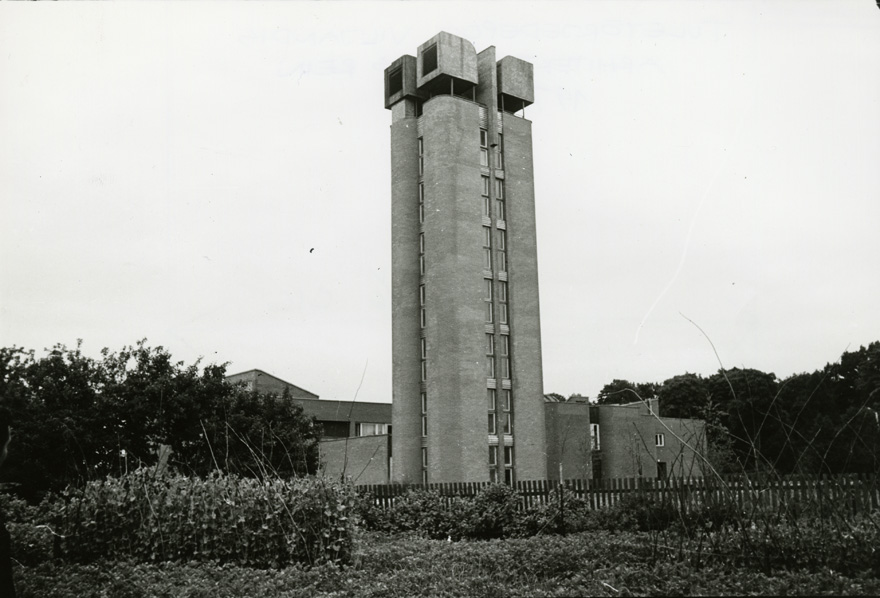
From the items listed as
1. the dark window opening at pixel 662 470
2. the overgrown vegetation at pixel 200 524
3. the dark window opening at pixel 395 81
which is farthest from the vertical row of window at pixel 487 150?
the overgrown vegetation at pixel 200 524

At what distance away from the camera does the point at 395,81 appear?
55656mm

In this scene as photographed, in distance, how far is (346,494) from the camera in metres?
12.1

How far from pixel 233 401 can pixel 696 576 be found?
34220 mm

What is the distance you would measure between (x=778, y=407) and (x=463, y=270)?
41134 millimetres

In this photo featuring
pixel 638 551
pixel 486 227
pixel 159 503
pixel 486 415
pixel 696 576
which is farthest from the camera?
pixel 486 227

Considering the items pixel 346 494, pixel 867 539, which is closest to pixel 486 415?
pixel 346 494

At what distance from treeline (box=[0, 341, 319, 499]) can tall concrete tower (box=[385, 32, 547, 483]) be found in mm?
10957

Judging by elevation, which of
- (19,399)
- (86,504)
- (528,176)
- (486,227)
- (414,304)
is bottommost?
(86,504)

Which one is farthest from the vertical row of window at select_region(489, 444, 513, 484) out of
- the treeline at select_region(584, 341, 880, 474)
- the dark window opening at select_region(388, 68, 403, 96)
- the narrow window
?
the dark window opening at select_region(388, 68, 403, 96)

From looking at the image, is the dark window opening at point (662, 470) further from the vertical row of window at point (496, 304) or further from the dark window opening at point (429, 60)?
the dark window opening at point (429, 60)

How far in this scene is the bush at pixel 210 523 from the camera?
11219 millimetres

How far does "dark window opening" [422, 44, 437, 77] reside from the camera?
2056 inches

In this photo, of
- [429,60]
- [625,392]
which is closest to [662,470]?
[429,60]

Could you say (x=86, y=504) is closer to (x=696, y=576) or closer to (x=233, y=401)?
(x=696, y=576)
